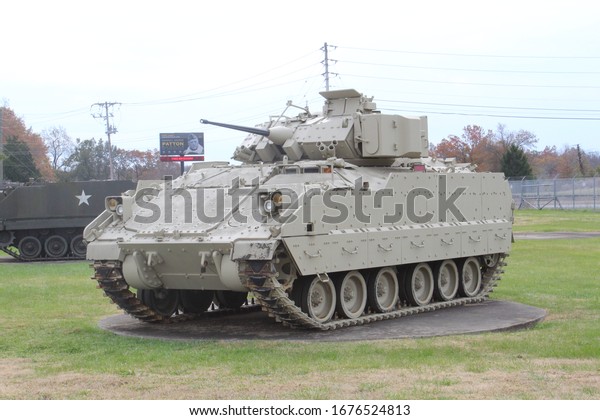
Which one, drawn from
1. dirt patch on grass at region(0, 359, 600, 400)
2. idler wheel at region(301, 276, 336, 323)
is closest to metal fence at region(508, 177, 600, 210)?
idler wheel at region(301, 276, 336, 323)

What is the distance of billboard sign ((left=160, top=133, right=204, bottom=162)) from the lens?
4362 cm

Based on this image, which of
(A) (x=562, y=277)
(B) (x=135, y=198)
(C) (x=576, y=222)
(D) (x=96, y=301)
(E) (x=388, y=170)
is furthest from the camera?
(C) (x=576, y=222)

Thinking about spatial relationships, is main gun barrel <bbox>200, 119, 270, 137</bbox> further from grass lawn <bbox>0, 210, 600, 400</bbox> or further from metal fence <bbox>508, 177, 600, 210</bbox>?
metal fence <bbox>508, 177, 600, 210</bbox>

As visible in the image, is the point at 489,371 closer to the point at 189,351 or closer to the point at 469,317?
the point at 189,351

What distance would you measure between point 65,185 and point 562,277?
59.3 feet

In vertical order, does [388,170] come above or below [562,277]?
above

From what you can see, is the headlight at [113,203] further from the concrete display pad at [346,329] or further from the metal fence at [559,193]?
the metal fence at [559,193]

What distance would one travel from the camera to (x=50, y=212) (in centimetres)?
3425

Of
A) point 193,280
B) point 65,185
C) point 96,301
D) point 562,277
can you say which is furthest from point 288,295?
point 65,185

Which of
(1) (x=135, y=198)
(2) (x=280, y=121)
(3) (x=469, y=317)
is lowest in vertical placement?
(3) (x=469, y=317)

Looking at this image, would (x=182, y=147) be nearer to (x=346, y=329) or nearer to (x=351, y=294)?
(x=351, y=294)

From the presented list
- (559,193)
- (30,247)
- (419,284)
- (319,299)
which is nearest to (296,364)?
(319,299)

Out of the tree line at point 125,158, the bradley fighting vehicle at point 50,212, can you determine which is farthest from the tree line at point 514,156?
the bradley fighting vehicle at point 50,212

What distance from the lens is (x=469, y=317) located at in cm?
1653
